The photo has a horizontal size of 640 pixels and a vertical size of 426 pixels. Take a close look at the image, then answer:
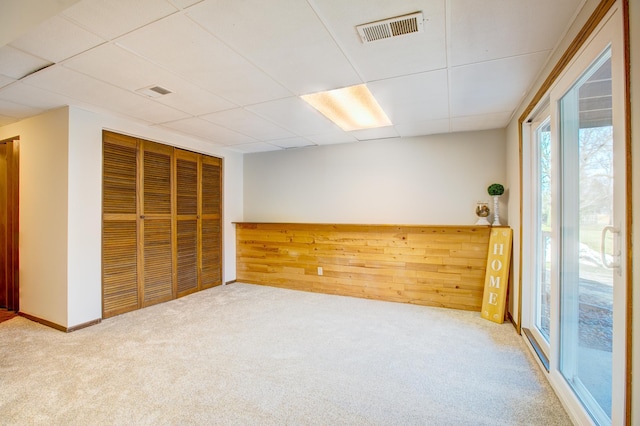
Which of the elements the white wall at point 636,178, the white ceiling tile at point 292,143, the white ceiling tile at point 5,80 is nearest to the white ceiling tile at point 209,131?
the white ceiling tile at point 292,143

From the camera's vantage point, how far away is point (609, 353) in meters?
1.57

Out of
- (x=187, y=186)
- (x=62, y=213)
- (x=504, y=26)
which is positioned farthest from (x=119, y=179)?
(x=504, y=26)

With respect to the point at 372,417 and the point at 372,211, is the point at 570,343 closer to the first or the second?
the point at 372,417

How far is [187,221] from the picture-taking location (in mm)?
4562

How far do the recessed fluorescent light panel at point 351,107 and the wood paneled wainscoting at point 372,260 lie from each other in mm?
1442

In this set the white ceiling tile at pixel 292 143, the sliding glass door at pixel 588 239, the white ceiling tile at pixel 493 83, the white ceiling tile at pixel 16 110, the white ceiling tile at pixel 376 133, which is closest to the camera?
the sliding glass door at pixel 588 239

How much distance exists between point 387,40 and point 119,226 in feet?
11.6

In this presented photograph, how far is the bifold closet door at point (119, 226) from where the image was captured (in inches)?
138

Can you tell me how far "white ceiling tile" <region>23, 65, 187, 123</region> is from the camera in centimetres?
245

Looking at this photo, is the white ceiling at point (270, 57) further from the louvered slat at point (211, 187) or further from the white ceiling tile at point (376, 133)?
the louvered slat at point (211, 187)

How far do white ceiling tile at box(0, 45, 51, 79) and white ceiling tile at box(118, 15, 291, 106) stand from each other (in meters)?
0.78

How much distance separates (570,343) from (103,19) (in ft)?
11.4

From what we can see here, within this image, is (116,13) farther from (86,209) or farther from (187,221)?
(187,221)

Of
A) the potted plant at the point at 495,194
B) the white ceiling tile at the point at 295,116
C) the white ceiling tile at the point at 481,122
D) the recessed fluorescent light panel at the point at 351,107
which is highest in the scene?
the recessed fluorescent light panel at the point at 351,107
